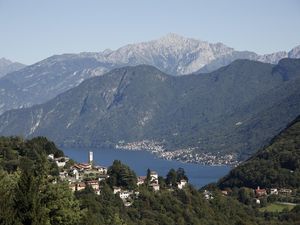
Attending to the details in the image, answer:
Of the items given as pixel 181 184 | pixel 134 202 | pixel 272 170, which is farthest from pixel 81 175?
pixel 272 170

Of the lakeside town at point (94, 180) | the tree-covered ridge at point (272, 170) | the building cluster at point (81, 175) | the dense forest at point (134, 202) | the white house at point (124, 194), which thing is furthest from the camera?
the tree-covered ridge at point (272, 170)

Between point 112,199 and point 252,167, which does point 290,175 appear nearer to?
point 252,167

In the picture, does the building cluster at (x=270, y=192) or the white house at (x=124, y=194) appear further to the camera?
the building cluster at (x=270, y=192)

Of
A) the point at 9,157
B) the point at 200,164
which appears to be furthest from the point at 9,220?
the point at 200,164

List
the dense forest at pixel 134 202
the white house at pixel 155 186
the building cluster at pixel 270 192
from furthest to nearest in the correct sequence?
the building cluster at pixel 270 192
the white house at pixel 155 186
the dense forest at pixel 134 202

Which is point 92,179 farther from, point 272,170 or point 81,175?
point 272,170

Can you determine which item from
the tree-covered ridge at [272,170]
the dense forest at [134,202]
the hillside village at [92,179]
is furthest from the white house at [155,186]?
the tree-covered ridge at [272,170]

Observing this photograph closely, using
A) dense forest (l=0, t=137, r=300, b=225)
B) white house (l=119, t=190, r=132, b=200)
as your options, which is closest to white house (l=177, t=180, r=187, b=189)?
dense forest (l=0, t=137, r=300, b=225)

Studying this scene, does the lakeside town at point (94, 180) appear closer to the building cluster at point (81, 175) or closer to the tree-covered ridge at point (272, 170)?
the building cluster at point (81, 175)
